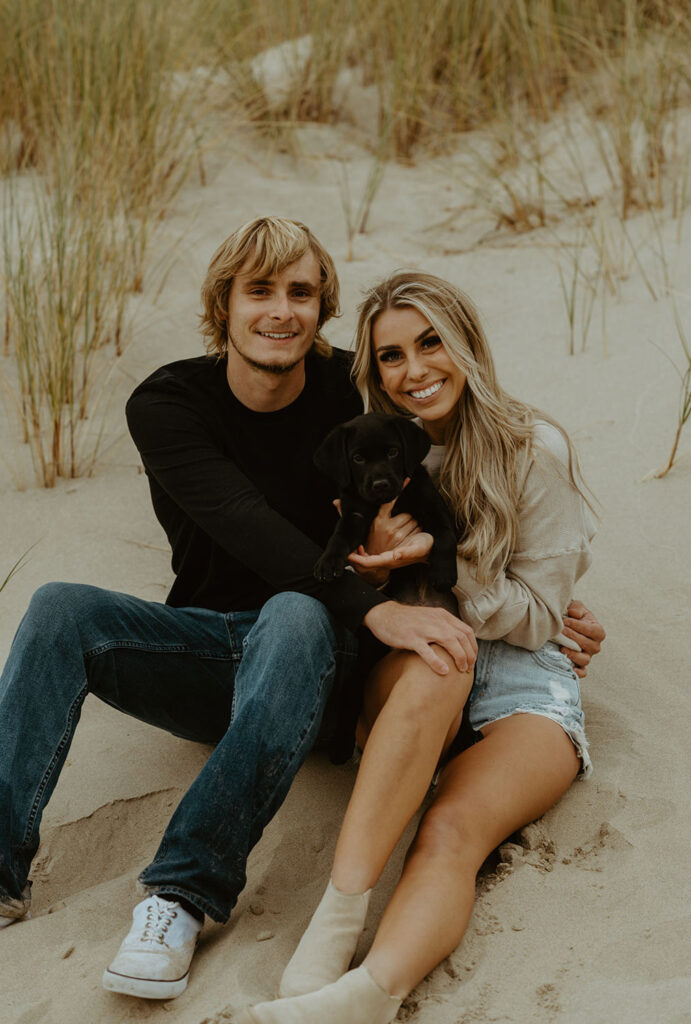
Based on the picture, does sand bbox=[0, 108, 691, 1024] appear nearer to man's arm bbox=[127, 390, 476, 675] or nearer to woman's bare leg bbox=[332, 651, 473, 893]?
woman's bare leg bbox=[332, 651, 473, 893]

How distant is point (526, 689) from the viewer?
8.71 ft

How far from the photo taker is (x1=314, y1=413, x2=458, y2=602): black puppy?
2629 mm

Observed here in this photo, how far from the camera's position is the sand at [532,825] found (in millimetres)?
2137

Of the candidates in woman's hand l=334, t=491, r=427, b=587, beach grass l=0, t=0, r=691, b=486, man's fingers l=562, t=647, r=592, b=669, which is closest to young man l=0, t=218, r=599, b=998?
woman's hand l=334, t=491, r=427, b=587

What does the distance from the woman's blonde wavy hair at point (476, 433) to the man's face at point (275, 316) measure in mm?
198

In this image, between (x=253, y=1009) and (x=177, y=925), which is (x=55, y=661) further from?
(x=253, y=1009)

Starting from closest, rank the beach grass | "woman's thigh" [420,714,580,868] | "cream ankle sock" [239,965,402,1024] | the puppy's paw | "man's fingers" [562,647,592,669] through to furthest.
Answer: "cream ankle sock" [239,965,402,1024]
"woman's thigh" [420,714,580,868]
the puppy's paw
"man's fingers" [562,647,592,669]
the beach grass

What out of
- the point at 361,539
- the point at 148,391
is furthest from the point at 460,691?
the point at 148,391

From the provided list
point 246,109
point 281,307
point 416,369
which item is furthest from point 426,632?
point 246,109

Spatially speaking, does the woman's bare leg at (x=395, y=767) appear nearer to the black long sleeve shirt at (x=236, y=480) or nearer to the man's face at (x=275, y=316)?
the black long sleeve shirt at (x=236, y=480)

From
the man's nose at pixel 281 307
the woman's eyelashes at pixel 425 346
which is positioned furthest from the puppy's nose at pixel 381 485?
the man's nose at pixel 281 307

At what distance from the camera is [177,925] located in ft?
7.22

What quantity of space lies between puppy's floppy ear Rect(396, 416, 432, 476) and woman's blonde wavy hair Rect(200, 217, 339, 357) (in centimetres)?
51

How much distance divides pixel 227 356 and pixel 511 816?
60.1 inches
